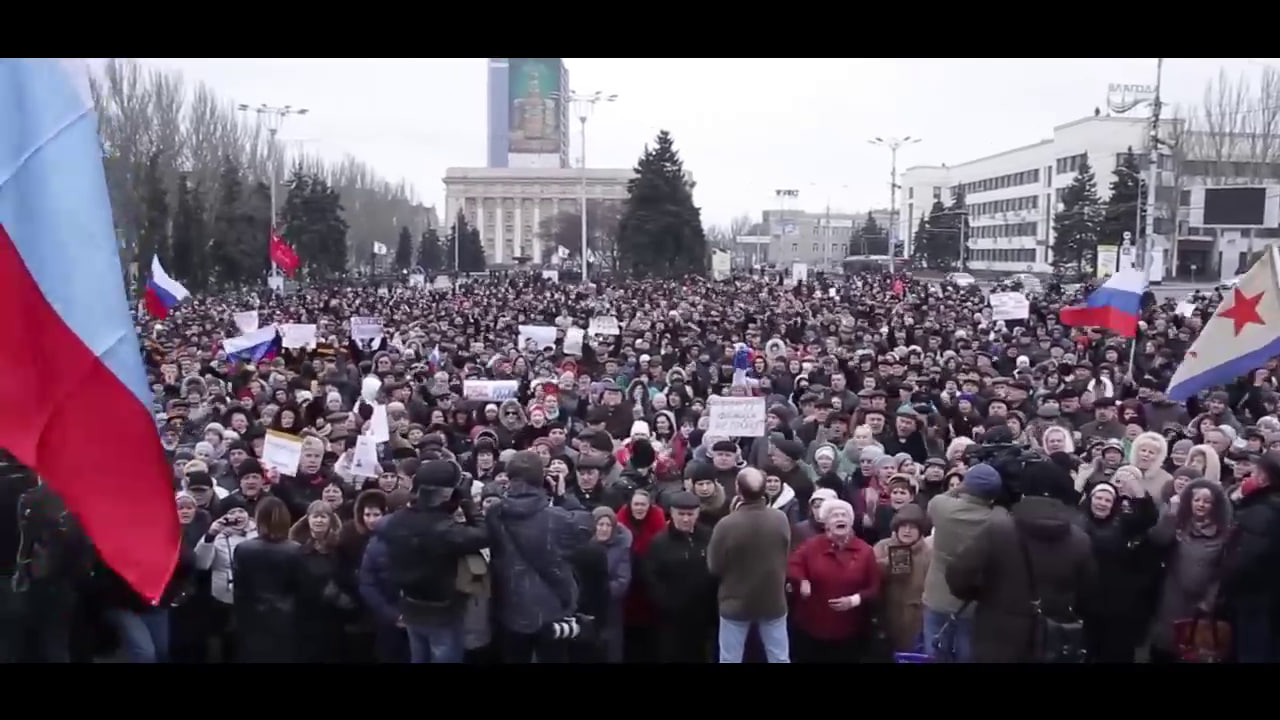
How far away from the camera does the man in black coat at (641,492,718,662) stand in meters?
5.26

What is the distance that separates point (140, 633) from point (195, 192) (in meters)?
34.8

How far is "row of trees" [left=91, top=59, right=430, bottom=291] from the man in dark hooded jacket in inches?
1024

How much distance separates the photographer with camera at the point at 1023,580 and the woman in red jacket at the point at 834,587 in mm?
509

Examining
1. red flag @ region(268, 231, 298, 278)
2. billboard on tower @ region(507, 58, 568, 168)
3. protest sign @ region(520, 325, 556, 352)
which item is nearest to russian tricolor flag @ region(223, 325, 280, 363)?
protest sign @ region(520, 325, 556, 352)

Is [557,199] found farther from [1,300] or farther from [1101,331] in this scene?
[1,300]

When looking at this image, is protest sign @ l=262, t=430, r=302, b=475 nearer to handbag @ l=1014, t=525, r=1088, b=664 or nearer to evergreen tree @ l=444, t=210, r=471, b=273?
handbag @ l=1014, t=525, r=1088, b=664

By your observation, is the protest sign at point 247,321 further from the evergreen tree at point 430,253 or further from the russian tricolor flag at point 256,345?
the evergreen tree at point 430,253

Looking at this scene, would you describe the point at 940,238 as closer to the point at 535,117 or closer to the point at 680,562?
the point at 535,117

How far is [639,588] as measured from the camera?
549cm

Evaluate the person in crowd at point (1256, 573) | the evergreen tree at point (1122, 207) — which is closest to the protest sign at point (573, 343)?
the person in crowd at point (1256, 573)

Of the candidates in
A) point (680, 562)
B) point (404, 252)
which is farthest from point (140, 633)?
point (404, 252)

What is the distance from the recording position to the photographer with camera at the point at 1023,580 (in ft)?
15.4

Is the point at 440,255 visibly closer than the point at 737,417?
No
